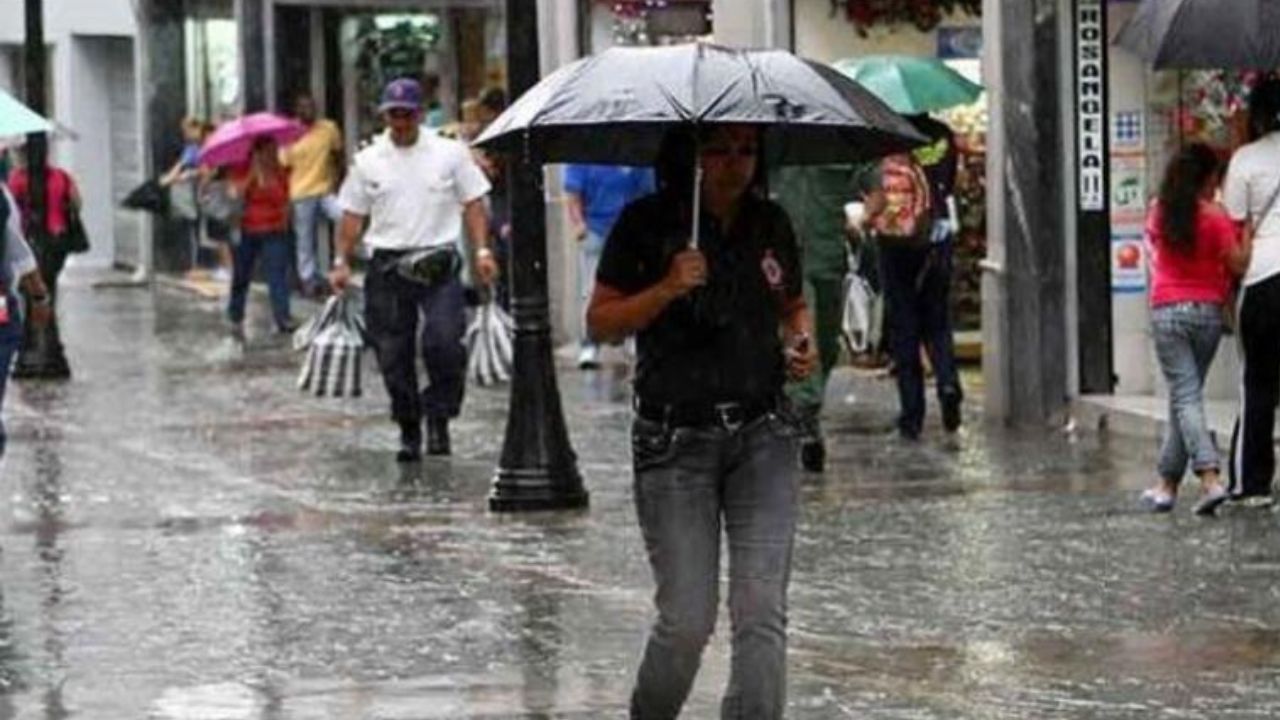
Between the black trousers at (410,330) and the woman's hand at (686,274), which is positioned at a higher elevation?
the woman's hand at (686,274)

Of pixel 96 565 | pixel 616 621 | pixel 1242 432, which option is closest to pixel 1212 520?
pixel 1242 432

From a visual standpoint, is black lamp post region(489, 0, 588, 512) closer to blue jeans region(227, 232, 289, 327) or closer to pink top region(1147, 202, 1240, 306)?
pink top region(1147, 202, 1240, 306)

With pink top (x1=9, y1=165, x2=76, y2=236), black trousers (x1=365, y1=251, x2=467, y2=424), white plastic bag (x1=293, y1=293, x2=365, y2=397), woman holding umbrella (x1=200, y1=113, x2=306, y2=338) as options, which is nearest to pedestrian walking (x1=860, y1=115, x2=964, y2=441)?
black trousers (x1=365, y1=251, x2=467, y2=424)

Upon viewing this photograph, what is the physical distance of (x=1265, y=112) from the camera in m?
15.0

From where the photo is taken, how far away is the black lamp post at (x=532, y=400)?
15.8 meters

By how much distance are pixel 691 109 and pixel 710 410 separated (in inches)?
30.1

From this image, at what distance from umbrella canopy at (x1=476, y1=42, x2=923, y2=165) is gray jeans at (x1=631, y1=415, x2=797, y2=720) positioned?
79 centimetres

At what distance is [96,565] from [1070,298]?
6873mm

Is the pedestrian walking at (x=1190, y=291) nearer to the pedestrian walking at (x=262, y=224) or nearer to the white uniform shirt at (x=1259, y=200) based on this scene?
the white uniform shirt at (x=1259, y=200)

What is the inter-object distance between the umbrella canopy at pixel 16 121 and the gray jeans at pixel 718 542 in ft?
18.2

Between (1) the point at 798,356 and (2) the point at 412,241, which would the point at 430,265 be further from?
(1) the point at 798,356

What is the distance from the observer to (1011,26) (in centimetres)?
1962

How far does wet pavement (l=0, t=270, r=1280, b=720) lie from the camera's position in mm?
11141

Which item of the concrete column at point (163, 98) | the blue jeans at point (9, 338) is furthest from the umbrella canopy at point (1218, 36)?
the concrete column at point (163, 98)
